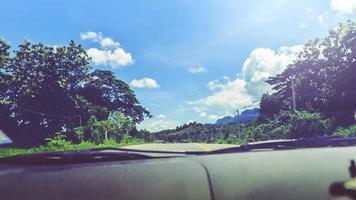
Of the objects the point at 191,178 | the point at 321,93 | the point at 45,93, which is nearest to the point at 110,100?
the point at 45,93

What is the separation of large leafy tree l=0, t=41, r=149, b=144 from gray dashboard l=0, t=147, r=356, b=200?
61.5 metres

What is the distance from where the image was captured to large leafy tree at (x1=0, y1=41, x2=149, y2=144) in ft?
203

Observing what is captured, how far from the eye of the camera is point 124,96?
2874 inches

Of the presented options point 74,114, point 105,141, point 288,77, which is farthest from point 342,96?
point 74,114

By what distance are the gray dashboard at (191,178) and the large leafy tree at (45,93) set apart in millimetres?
61469

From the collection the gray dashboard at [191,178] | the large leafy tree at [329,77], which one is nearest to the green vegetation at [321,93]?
the large leafy tree at [329,77]

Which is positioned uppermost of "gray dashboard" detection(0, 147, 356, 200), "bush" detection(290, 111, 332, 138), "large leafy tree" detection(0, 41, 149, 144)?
"large leafy tree" detection(0, 41, 149, 144)

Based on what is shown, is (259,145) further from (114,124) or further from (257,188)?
(114,124)

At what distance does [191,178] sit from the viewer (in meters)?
1.80

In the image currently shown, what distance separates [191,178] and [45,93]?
64.3m

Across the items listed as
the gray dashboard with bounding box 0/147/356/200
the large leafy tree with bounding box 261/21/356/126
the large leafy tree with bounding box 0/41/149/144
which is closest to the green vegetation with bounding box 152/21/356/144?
the large leafy tree with bounding box 261/21/356/126

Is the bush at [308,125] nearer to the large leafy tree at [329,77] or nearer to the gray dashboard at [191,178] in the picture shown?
the large leafy tree at [329,77]

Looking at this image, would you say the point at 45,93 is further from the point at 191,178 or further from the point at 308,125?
the point at 191,178

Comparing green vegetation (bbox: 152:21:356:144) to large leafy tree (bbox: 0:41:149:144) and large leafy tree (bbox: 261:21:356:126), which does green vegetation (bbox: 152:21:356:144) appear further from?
large leafy tree (bbox: 0:41:149:144)
